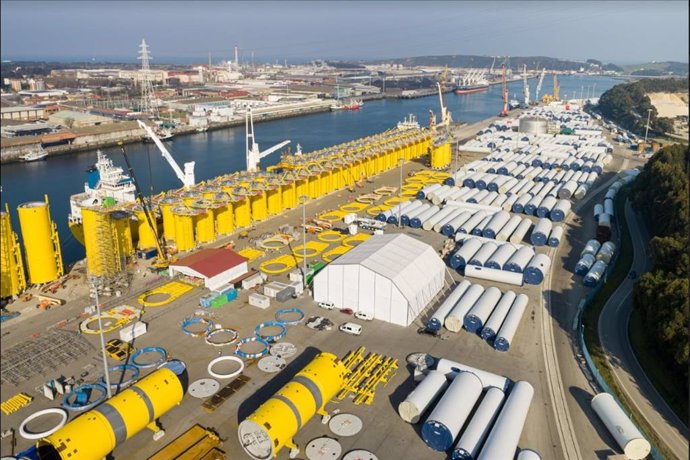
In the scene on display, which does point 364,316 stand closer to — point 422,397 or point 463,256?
point 422,397

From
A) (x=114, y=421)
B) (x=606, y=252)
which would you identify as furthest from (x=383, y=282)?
(x=606, y=252)

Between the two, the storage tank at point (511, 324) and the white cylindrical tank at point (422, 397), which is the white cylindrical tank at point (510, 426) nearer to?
the white cylindrical tank at point (422, 397)

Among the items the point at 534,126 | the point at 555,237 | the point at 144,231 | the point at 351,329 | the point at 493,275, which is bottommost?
the point at 351,329

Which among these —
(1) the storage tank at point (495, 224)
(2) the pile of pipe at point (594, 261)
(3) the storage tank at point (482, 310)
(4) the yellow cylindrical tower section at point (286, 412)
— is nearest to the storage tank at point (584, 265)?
(2) the pile of pipe at point (594, 261)

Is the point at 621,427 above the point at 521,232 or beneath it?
beneath

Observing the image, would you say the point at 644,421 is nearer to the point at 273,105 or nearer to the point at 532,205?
the point at 532,205

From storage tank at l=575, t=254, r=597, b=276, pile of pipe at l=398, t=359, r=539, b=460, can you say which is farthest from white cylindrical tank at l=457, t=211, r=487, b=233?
pile of pipe at l=398, t=359, r=539, b=460

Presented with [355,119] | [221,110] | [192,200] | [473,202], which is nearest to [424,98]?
[355,119]

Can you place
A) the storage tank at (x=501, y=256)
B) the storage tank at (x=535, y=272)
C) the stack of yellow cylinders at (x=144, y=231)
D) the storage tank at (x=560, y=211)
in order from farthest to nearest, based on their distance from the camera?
the storage tank at (x=560, y=211), the stack of yellow cylinders at (x=144, y=231), the storage tank at (x=501, y=256), the storage tank at (x=535, y=272)
